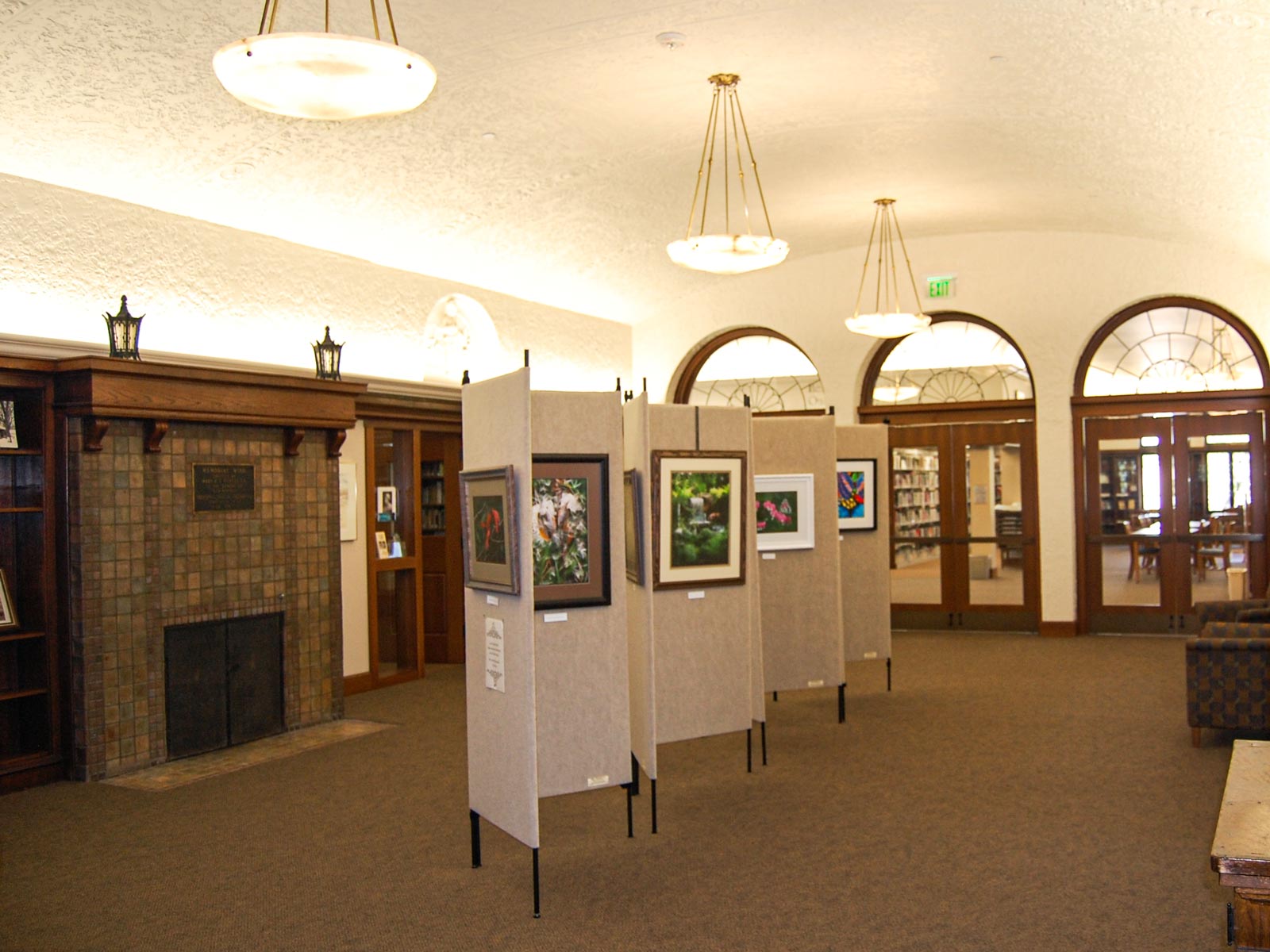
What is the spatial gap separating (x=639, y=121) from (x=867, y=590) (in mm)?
4654

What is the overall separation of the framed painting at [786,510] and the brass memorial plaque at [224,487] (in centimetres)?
418

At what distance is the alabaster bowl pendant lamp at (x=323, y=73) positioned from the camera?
4.39m

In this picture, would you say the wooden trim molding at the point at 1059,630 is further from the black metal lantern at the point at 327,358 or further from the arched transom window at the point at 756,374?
the black metal lantern at the point at 327,358

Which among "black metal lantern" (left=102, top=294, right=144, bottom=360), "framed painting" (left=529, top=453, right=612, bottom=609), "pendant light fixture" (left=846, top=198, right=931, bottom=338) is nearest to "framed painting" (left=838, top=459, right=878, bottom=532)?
"pendant light fixture" (left=846, top=198, right=931, bottom=338)

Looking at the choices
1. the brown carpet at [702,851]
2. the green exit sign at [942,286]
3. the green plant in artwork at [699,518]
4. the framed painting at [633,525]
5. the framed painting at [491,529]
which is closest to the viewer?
the brown carpet at [702,851]

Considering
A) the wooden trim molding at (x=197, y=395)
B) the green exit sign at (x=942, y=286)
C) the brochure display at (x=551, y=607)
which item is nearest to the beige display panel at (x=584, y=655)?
the brochure display at (x=551, y=607)

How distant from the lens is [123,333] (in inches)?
315

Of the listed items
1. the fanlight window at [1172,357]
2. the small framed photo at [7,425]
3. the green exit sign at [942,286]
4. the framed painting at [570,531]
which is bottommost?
the framed painting at [570,531]

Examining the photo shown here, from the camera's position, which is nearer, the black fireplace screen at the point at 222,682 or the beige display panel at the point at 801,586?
the black fireplace screen at the point at 222,682

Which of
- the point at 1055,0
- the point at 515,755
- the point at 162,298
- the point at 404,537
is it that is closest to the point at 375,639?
the point at 404,537

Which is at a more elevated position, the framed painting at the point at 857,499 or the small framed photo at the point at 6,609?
the framed painting at the point at 857,499

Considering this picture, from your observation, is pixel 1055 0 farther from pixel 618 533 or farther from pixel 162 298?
pixel 162 298

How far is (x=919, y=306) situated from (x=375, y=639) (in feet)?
27.5

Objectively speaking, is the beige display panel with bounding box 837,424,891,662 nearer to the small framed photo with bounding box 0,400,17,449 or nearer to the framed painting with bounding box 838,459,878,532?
the framed painting with bounding box 838,459,878,532
